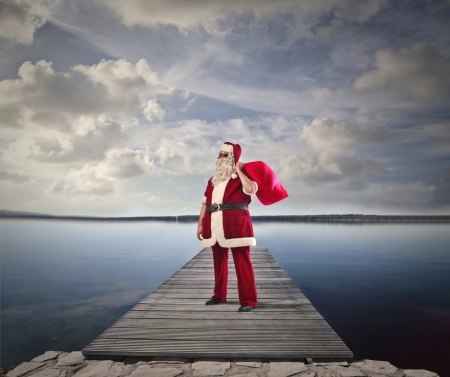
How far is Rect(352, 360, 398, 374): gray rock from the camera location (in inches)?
103

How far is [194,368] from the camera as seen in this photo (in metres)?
2.63

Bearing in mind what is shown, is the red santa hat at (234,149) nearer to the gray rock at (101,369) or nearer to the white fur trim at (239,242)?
the white fur trim at (239,242)

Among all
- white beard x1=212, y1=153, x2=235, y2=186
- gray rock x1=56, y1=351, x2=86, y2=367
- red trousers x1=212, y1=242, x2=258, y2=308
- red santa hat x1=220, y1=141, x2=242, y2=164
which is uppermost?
red santa hat x1=220, y1=141, x2=242, y2=164

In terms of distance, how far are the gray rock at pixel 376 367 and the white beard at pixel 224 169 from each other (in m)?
2.40

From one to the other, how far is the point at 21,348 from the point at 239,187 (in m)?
4.91

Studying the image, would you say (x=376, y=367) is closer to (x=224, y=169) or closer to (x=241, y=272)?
(x=241, y=272)

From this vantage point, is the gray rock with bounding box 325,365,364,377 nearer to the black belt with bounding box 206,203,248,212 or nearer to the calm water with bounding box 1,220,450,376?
the black belt with bounding box 206,203,248,212

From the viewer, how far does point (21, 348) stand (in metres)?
5.45

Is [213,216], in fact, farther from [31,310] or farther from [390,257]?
[390,257]

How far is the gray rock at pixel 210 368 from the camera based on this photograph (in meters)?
2.54

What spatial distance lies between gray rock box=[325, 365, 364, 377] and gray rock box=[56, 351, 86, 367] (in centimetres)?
220

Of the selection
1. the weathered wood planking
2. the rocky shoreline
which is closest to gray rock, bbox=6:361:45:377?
the rocky shoreline

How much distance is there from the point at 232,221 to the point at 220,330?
4.04 ft

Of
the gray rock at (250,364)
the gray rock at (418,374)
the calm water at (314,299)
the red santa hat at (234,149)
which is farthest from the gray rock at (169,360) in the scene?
the calm water at (314,299)
